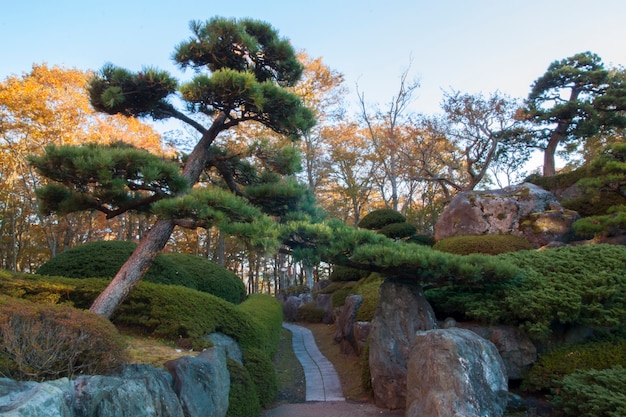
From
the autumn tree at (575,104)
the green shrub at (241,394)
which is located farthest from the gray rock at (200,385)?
the autumn tree at (575,104)

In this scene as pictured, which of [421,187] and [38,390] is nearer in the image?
[38,390]

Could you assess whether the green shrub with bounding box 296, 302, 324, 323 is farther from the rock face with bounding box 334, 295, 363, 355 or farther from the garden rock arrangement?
the garden rock arrangement

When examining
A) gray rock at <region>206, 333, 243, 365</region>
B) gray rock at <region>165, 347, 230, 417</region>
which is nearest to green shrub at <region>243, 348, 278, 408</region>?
gray rock at <region>206, 333, 243, 365</region>

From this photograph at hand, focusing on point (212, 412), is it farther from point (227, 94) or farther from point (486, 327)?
point (486, 327)

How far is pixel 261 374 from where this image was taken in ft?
17.6

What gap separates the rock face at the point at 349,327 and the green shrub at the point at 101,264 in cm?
340

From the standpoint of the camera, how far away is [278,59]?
235 inches

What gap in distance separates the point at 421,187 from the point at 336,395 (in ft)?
65.6

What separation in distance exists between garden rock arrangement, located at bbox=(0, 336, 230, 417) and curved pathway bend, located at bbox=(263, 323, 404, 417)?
4.70 ft

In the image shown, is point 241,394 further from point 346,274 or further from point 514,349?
point 346,274

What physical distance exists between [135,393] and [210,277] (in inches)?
253

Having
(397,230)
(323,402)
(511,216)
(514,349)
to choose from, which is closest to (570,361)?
(514,349)

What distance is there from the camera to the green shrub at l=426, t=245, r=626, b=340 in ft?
16.8

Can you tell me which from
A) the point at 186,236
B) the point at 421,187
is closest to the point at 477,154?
the point at 421,187
